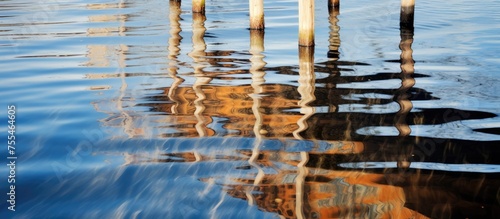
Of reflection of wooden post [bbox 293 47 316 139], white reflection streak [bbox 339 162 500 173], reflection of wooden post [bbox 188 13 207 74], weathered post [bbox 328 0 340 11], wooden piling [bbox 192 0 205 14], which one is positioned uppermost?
wooden piling [bbox 192 0 205 14]

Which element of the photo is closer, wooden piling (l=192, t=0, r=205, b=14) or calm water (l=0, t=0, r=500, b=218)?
calm water (l=0, t=0, r=500, b=218)

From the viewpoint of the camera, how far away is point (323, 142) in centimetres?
749

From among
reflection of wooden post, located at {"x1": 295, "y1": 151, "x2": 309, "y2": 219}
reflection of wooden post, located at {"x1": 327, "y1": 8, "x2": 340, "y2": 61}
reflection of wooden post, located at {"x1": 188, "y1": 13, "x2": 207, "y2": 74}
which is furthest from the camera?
reflection of wooden post, located at {"x1": 327, "y1": 8, "x2": 340, "y2": 61}

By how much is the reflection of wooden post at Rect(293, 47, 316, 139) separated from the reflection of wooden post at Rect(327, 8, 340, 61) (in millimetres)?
352

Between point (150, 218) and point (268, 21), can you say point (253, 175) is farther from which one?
point (268, 21)

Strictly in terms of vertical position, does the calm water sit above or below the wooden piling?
below

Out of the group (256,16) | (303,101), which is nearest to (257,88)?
(303,101)

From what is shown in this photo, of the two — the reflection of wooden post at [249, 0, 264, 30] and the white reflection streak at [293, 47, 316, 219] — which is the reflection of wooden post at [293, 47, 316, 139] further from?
the reflection of wooden post at [249, 0, 264, 30]

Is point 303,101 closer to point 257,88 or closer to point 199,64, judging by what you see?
point 257,88

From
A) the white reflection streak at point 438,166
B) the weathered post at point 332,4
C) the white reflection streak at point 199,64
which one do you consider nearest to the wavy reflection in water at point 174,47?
the white reflection streak at point 199,64

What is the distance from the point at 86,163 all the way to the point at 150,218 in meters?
1.54

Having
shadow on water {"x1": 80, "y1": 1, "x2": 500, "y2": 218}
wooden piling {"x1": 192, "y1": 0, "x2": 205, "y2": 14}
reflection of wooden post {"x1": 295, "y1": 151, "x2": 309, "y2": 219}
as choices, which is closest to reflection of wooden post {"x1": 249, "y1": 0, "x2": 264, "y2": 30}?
wooden piling {"x1": 192, "y1": 0, "x2": 205, "y2": 14}

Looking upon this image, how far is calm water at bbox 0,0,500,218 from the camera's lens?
5.96m

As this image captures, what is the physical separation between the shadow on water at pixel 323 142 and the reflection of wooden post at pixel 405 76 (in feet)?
0.09
